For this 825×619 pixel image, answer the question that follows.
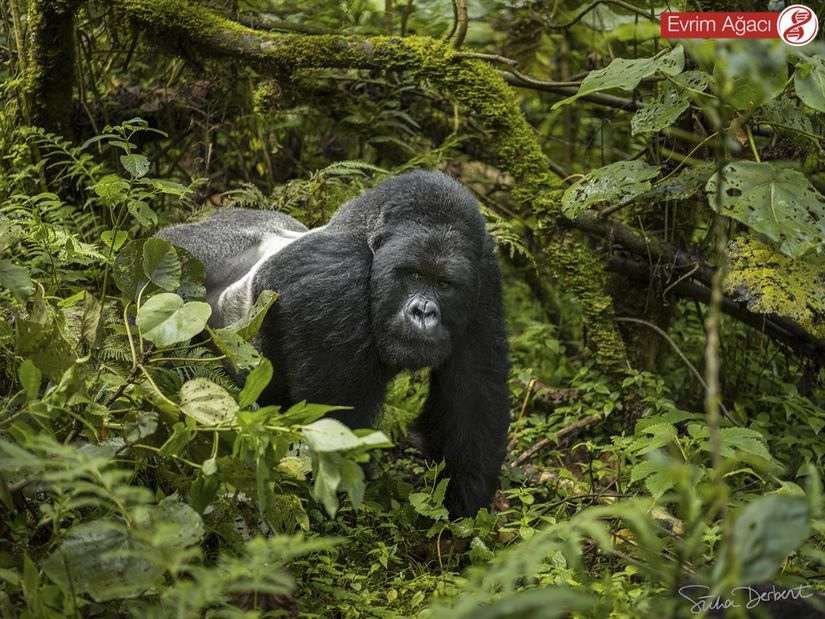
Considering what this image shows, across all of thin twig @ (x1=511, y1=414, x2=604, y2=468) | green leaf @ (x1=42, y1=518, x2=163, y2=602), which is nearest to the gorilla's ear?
thin twig @ (x1=511, y1=414, x2=604, y2=468)

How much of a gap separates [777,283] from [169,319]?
2595 mm

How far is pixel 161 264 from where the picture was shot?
293 centimetres

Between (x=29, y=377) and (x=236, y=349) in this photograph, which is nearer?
(x=29, y=377)

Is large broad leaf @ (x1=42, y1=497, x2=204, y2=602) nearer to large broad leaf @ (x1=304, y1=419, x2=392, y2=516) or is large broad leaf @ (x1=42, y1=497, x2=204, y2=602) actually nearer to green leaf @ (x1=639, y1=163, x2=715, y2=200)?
large broad leaf @ (x1=304, y1=419, x2=392, y2=516)

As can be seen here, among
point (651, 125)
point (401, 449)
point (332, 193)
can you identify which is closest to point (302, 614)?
point (401, 449)

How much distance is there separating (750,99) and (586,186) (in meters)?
0.84

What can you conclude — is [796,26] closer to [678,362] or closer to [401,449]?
[678,362]

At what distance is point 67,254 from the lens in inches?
143

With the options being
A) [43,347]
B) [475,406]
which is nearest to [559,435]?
[475,406]

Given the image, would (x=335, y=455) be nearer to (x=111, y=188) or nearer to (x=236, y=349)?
(x=236, y=349)

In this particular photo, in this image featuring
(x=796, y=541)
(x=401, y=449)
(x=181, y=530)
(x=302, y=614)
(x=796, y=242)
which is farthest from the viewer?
(x=401, y=449)

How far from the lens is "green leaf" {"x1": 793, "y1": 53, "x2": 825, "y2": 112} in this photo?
3.24 meters

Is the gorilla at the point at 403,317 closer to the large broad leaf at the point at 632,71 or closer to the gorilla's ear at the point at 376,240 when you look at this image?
the gorilla's ear at the point at 376,240

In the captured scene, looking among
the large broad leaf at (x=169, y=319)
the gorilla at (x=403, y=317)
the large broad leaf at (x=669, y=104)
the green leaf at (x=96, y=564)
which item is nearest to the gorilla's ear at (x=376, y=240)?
the gorilla at (x=403, y=317)
